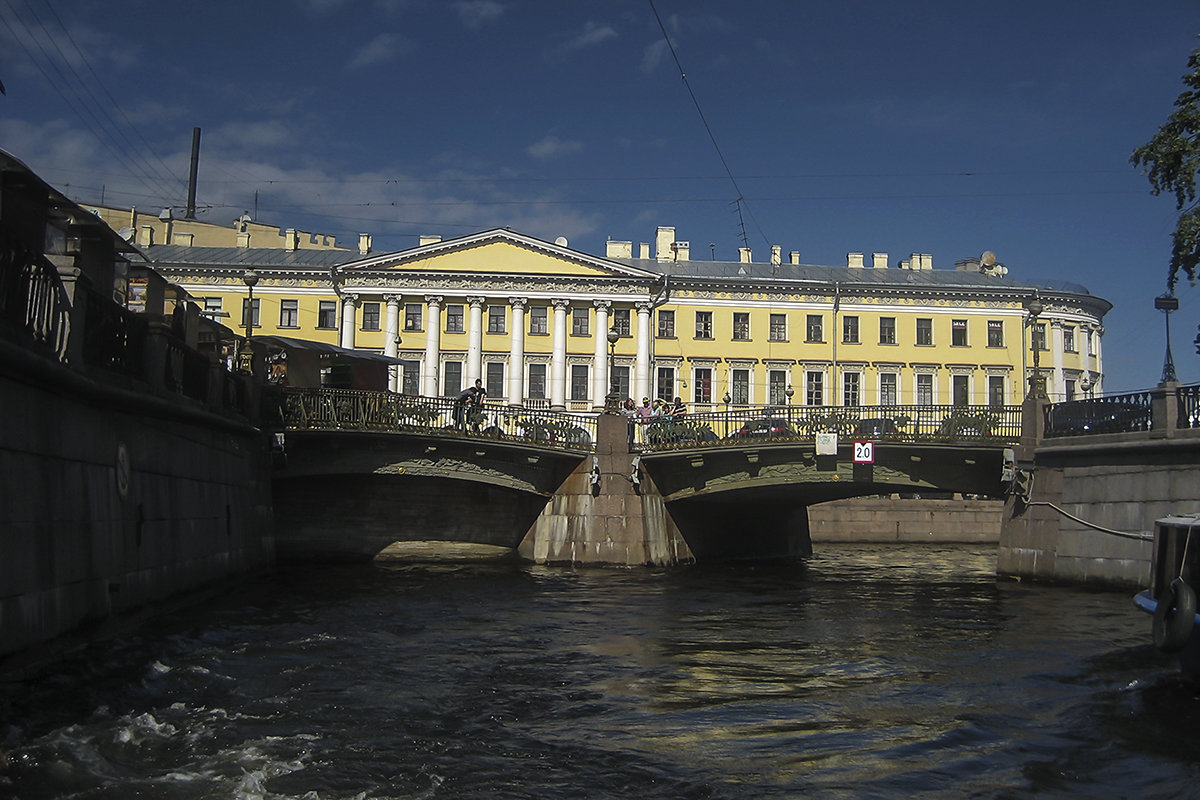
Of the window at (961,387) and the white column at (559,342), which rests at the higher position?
the white column at (559,342)

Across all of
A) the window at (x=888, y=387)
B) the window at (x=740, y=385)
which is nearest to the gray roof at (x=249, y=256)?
the window at (x=740, y=385)

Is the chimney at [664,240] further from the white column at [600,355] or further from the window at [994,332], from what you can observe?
the window at [994,332]

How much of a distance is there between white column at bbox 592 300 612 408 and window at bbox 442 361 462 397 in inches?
282

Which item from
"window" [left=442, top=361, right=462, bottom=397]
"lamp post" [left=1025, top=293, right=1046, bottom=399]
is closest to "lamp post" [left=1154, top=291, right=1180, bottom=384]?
"lamp post" [left=1025, top=293, right=1046, bottom=399]

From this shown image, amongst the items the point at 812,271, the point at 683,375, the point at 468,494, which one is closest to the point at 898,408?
the point at 468,494

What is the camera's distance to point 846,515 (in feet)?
168

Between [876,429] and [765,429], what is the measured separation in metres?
3.13

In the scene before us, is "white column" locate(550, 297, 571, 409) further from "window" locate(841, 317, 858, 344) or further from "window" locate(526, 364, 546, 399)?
"window" locate(841, 317, 858, 344)

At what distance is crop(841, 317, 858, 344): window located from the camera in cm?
6206

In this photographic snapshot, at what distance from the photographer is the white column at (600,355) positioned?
60.8m

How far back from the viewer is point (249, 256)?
62781mm

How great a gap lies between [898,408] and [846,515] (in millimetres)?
22551

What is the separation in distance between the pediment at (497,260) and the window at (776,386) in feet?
28.2

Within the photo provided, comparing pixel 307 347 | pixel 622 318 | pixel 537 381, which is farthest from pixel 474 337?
pixel 307 347
